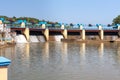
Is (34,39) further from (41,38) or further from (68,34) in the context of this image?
(68,34)

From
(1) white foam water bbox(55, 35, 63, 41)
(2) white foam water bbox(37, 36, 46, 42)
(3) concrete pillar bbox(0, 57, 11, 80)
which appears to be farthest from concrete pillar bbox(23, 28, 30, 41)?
(3) concrete pillar bbox(0, 57, 11, 80)

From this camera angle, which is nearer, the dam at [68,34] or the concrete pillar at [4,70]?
the concrete pillar at [4,70]

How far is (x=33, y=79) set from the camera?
55.4ft

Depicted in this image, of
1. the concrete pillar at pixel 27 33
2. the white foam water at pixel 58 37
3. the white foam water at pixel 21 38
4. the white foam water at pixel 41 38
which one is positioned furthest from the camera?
the white foam water at pixel 58 37

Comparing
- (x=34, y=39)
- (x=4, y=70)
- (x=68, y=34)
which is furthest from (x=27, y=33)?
(x=4, y=70)

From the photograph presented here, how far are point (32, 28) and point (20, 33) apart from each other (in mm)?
3308

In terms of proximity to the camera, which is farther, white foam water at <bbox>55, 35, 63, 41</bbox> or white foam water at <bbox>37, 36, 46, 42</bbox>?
white foam water at <bbox>55, 35, 63, 41</bbox>

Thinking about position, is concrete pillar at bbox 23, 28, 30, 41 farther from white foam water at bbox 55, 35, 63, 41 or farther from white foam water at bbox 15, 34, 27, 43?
white foam water at bbox 55, 35, 63, 41

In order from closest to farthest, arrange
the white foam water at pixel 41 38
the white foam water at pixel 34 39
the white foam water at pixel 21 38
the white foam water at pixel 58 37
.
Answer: the white foam water at pixel 21 38
the white foam water at pixel 34 39
the white foam water at pixel 41 38
the white foam water at pixel 58 37

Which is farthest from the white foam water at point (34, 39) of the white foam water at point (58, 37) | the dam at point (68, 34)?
the white foam water at point (58, 37)

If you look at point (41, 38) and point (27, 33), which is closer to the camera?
point (27, 33)

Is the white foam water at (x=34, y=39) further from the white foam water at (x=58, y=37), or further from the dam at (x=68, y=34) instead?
the white foam water at (x=58, y=37)

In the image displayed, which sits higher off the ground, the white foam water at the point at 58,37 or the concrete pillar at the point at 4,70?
the white foam water at the point at 58,37

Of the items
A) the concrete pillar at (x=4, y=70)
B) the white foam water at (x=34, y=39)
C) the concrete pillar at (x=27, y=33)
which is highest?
the concrete pillar at (x=27, y=33)
